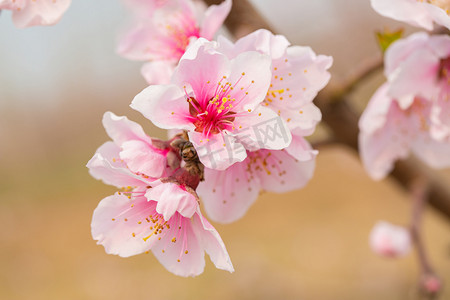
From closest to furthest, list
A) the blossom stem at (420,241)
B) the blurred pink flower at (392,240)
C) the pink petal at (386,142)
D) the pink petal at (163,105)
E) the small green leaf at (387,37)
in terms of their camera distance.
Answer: the pink petal at (163,105) < the small green leaf at (387,37) < the pink petal at (386,142) < the blossom stem at (420,241) < the blurred pink flower at (392,240)

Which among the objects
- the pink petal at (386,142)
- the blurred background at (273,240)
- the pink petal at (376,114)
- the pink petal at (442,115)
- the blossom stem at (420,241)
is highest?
the pink petal at (376,114)

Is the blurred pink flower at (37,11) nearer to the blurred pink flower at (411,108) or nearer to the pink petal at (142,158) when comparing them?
the pink petal at (142,158)

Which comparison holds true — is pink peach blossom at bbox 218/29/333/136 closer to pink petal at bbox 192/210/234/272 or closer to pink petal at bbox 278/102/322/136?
pink petal at bbox 278/102/322/136

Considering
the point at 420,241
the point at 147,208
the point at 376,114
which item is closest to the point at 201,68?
the point at 147,208

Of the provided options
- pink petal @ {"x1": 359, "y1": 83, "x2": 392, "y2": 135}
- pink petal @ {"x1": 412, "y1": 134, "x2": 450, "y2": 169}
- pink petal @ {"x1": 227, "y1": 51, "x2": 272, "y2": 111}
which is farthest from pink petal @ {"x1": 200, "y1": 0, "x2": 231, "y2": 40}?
pink petal @ {"x1": 412, "y1": 134, "x2": 450, "y2": 169}

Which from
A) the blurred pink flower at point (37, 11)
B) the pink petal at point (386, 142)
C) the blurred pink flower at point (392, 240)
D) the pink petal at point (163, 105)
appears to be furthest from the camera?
the blurred pink flower at point (392, 240)

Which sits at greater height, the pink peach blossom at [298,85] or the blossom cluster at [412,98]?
the pink peach blossom at [298,85]

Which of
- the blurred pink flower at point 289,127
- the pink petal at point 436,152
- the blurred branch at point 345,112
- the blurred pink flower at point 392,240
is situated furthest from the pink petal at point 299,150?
the blurred pink flower at point 392,240
